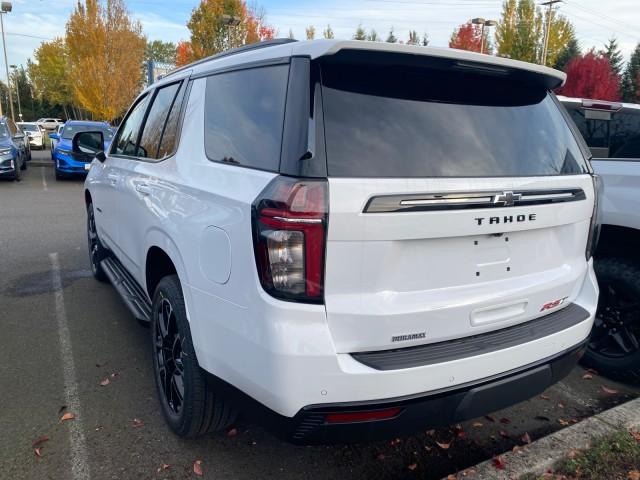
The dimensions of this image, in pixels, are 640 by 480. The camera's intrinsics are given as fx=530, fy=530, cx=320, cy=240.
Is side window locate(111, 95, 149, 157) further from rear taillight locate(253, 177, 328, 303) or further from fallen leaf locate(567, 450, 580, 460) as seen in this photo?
fallen leaf locate(567, 450, 580, 460)

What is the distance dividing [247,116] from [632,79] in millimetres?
47858

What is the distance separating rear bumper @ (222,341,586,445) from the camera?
6.50ft

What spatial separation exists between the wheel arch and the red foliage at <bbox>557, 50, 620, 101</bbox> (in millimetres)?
30702

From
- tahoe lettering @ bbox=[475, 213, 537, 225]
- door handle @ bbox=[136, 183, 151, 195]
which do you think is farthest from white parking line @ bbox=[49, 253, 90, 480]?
tahoe lettering @ bbox=[475, 213, 537, 225]

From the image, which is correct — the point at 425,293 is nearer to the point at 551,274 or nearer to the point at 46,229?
the point at 551,274

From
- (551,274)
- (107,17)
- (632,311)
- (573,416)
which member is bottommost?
(573,416)

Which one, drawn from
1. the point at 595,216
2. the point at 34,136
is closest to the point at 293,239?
the point at 595,216

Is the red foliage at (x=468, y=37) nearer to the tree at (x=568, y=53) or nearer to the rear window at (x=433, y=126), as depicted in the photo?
the tree at (x=568, y=53)

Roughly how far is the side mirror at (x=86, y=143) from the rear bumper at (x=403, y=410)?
12.3ft

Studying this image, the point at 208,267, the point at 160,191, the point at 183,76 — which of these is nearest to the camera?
the point at 208,267

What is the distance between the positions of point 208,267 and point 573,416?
2.48 metres

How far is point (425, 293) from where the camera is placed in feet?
6.92

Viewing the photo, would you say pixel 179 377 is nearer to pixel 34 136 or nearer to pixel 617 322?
pixel 617 322

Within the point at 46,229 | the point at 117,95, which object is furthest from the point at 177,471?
the point at 117,95
